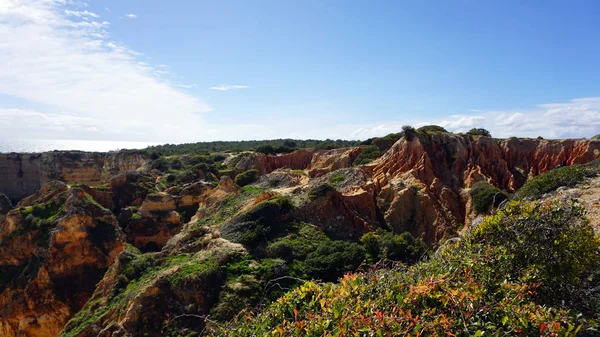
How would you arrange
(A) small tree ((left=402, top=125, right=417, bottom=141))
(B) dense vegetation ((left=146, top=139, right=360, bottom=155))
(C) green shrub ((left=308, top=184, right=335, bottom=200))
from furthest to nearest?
1. (B) dense vegetation ((left=146, top=139, right=360, bottom=155))
2. (A) small tree ((left=402, top=125, right=417, bottom=141))
3. (C) green shrub ((left=308, top=184, right=335, bottom=200))

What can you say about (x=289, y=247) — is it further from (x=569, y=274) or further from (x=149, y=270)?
(x=569, y=274)

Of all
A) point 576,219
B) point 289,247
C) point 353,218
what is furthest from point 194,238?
point 576,219

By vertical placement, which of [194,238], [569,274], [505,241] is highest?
[505,241]

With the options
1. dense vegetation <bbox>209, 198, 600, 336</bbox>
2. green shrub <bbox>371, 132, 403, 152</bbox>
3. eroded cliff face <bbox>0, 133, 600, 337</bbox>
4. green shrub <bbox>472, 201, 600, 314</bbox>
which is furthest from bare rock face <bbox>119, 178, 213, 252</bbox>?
green shrub <bbox>472, 201, 600, 314</bbox>

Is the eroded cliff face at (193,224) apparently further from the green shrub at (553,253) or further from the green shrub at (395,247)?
the green shrub at (553,253)

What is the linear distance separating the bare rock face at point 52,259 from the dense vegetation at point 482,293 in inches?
725

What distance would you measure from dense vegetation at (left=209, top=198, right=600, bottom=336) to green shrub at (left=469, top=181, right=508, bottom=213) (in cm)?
1637

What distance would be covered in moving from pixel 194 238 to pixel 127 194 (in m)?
18.1

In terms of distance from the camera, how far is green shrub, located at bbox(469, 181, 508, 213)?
23.1 m

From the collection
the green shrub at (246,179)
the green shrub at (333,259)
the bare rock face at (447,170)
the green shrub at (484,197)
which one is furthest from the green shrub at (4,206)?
the green shrub at (484,197)

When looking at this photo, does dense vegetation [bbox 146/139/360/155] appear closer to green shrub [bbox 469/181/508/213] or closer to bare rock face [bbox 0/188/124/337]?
green shrub [bbox 469/181/508/213]

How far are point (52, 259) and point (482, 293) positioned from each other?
23167 mm

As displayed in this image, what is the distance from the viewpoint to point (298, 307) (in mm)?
6336

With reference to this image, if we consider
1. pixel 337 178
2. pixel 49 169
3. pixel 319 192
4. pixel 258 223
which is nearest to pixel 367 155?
pixel 337 178
